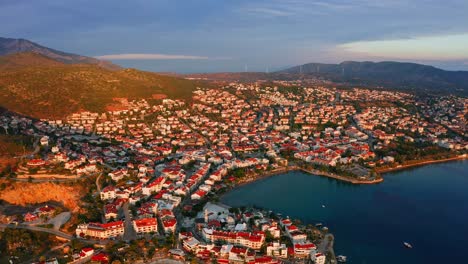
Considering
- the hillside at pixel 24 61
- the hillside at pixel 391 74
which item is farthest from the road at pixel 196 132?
the hillside at pixel 391 74

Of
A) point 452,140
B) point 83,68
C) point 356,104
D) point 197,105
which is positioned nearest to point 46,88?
point 83,68

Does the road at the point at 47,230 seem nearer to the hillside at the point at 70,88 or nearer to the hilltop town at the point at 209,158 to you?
the hilltop town at the point at 209,158

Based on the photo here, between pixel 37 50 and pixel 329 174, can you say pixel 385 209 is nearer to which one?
pixel 329 174

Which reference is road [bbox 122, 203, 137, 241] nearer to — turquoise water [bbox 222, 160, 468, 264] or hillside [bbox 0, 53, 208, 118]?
turquoise water [bbox 222, 160, 468, 264]

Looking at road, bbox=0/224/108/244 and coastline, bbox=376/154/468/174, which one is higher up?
coastline, bbox=376/154/468/174

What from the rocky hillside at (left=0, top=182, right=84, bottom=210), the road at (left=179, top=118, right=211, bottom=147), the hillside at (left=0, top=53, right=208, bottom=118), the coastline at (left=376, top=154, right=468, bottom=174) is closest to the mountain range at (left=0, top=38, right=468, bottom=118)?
the hillside at (left=0, top=53, right=208, bottom=118)

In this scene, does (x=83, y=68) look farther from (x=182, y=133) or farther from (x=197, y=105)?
(x=182, y=133)
